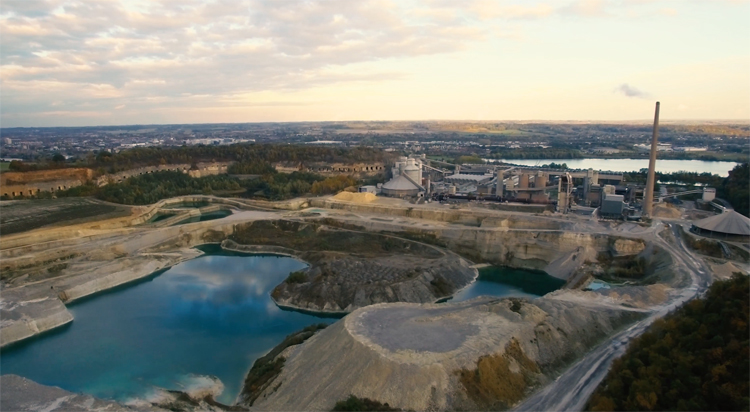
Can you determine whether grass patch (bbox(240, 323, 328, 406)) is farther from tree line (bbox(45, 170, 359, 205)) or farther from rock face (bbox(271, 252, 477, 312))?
tree line (bbox(45, 170, 359, 205))

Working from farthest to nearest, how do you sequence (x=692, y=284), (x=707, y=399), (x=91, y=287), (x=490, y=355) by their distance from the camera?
(x=91, y=287), (x=692, y=284), (x=490, y=355), (x=707, y=399)

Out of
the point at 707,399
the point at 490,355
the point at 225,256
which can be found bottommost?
the point at 225,256

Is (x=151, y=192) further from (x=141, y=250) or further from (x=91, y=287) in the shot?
(x=91, y=287)

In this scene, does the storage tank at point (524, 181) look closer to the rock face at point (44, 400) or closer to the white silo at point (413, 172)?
the white silo at point (413, 172)

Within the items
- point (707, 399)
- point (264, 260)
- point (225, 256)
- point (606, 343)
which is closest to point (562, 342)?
point (606, 343)

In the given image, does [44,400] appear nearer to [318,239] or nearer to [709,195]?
[318,239]

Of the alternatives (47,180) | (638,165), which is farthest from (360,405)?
(638,165)

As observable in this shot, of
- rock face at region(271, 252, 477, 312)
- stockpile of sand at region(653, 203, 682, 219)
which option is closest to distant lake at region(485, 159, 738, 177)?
stockpile of sand at region(653, 203, 682, 219)
